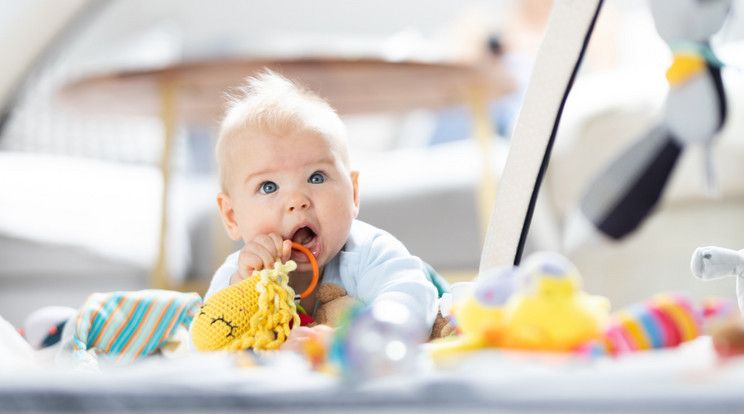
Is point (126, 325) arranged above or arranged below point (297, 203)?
below

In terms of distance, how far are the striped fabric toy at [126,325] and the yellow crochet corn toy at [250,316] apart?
0.16 metres

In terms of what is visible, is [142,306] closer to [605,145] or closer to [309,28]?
[605,145]

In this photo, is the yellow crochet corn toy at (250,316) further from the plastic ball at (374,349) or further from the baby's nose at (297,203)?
the plastic ball at (374,349)

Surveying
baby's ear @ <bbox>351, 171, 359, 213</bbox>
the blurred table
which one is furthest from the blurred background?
baby's ear @ <bbox>351, 171, 359, 213</bbox>

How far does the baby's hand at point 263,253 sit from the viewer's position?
69cm

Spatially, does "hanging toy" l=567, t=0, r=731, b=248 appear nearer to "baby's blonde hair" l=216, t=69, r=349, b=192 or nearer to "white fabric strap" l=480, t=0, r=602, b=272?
"white fabric strap" l=480, t=0, r=602, b=272

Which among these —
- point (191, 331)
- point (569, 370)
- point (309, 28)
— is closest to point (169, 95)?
point (191, 331)

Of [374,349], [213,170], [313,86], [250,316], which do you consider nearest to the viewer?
[374,349]

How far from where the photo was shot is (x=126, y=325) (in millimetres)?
801

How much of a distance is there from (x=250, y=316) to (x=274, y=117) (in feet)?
0.65

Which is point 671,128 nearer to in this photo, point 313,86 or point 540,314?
point 540,314

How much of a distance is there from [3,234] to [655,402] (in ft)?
4.90

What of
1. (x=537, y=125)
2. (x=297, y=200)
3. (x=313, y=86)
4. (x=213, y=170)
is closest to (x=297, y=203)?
(x=297, y=200)

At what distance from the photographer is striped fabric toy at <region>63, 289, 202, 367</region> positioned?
2.57ft
